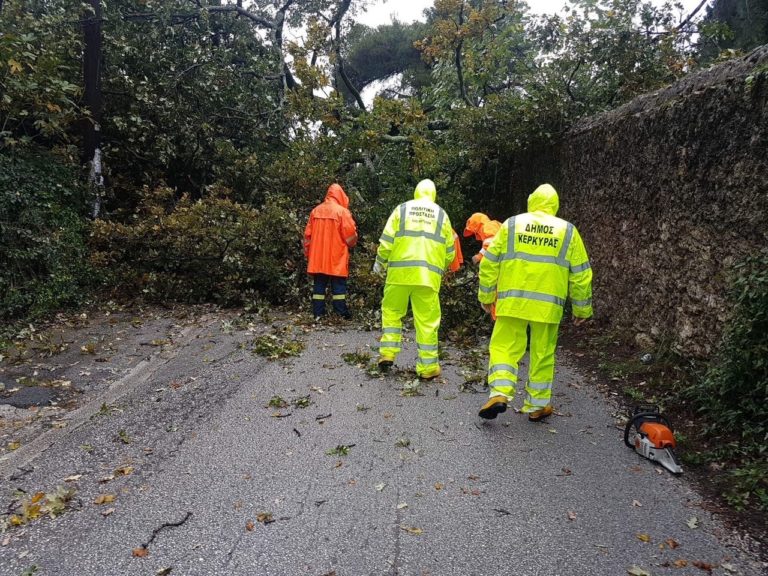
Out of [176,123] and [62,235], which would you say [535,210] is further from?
[176,123]

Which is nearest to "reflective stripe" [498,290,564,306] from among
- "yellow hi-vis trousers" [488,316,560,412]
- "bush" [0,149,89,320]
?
"yellow hi-vis trousers" [488,316,560,412]

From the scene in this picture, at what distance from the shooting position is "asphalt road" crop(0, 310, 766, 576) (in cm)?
282

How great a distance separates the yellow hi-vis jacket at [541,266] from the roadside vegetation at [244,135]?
136cm

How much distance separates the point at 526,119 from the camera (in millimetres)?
9523

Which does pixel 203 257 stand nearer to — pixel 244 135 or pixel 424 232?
pixel 244 135

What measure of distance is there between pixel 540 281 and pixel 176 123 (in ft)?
29.9

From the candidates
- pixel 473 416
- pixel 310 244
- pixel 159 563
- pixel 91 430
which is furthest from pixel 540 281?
pixel 310 244

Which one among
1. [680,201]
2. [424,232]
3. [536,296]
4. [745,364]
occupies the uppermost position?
[680,201]

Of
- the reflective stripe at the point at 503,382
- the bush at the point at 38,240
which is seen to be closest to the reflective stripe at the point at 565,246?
the reflective stripe at the point at 503,382

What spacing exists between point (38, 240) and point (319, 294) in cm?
404

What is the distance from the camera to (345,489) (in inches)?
140

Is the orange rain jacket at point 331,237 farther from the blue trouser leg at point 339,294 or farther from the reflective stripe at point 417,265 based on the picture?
the reflective stripe at point 417,265

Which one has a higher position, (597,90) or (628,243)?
(597,90)

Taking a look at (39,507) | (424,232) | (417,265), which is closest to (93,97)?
(424,232)
